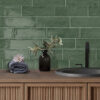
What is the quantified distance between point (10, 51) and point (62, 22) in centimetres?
64

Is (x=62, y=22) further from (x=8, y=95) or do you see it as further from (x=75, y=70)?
(x=8, y=95)

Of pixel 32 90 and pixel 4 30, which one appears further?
pixel 4 30

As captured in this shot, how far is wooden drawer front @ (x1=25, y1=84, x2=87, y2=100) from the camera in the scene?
259 cm

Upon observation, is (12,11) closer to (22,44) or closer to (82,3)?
(22,44)

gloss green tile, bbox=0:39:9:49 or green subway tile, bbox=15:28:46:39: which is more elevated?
green subway tile, bbox=15:28:46:39

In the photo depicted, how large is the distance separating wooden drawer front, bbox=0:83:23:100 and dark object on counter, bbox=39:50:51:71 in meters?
0.50

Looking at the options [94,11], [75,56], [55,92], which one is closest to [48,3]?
[94,11]

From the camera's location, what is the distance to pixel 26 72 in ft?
9.53

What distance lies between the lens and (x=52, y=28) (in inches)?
127

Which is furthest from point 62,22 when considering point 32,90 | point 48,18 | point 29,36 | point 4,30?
point 32,90

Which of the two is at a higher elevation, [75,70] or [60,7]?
[60,7]

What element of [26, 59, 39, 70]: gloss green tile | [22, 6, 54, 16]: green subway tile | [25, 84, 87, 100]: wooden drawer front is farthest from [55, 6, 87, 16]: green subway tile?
[25, 84, 87, 100]: wooden drawer front

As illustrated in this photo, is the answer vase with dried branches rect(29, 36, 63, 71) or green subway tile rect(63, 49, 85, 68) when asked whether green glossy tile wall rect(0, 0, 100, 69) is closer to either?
green subway tile rect(63, 49, 85, 68)

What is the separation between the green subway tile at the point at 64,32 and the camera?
322 centimetres
